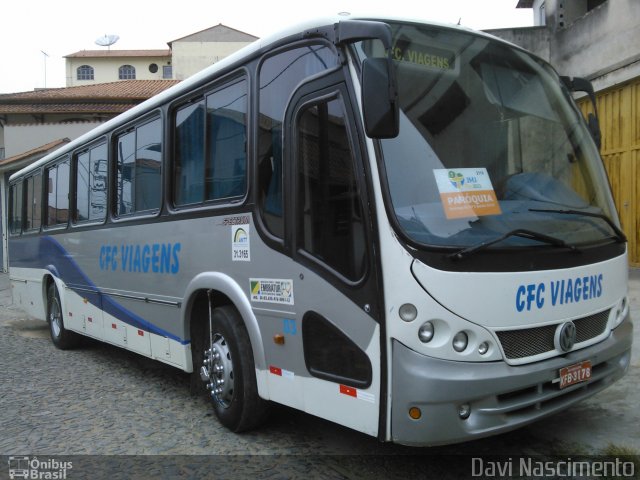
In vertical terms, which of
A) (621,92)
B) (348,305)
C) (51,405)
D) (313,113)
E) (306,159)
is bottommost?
(51,405)

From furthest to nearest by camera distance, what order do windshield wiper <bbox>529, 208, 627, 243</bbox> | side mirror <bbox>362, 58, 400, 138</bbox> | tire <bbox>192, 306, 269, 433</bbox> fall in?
tire <bbox>192, 306, 269, 433</bbox> → windshield wiper <bbox>529, 208, 627, 243</bbox> → side mirror <bbox>362, 58, 400, 138</bbox>

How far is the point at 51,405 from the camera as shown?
5.43 metres

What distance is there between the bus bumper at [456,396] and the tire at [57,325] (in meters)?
6.57

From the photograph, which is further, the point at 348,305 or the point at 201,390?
the point at 201,390

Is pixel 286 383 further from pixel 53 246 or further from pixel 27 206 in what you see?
pixel 27 206

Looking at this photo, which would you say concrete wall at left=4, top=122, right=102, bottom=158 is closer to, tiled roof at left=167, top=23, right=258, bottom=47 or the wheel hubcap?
tiled roof at left=167, top=23, right=258, bottom=47

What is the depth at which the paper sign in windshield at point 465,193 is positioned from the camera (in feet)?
10.8

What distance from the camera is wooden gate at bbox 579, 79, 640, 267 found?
10.4m

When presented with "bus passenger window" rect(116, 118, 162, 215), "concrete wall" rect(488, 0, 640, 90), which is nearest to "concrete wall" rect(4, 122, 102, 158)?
"concrete wall" rect(488, 0, 640, 90)

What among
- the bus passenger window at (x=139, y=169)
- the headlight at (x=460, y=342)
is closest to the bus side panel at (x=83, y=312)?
the bus passenger window at (x=139, y=169)

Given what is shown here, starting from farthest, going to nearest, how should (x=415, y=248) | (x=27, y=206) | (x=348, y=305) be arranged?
(x=27, y=206) → (x=348, y=305) → (x=415, y=248)

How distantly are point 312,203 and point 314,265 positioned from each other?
1.24 ft

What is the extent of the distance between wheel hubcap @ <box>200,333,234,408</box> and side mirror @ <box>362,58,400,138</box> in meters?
2.22

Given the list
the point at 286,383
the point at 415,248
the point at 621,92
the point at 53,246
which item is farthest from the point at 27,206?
the point at 621,92
